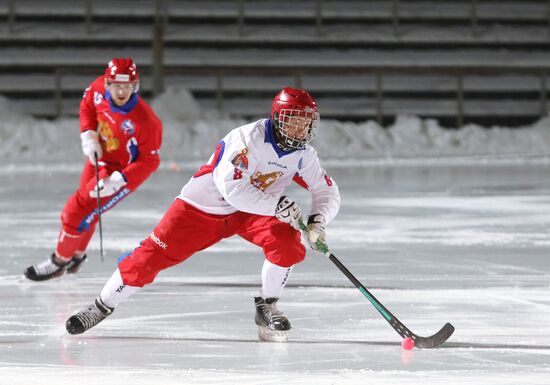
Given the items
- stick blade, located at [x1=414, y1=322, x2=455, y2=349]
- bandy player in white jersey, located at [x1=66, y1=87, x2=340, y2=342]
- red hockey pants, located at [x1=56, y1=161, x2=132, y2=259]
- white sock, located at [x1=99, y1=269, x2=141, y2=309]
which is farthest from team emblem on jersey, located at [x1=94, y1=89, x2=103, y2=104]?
stick blade, located at [x1=414, y1=322, x2=455, y2=349]

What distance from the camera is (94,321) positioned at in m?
4.38

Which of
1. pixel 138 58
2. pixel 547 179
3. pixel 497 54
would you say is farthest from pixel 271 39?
pixel 547 179

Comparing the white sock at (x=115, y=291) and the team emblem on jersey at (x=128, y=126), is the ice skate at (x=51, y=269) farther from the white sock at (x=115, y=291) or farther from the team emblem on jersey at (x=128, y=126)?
the white sock at (x=115, y=291)

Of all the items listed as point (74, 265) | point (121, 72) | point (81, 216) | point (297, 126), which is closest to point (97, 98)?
point (121, 72)

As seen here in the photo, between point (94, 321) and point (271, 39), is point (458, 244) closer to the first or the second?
point (94, 321)

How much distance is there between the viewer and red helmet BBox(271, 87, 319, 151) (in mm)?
4188

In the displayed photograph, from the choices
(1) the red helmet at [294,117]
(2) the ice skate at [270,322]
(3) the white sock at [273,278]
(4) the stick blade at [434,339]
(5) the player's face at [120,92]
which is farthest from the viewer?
(5) the player's face at [120,92]

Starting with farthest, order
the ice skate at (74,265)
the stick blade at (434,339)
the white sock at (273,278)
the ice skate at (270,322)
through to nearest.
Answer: the ice skate at (74,265) < the white sock at (273,278) < the ice skate at (270,322) < the stick blade at (434,339)

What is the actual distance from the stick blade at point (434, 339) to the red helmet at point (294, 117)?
0.80 m

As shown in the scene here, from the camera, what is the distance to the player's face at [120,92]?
19.4ft

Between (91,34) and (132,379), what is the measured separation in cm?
1490

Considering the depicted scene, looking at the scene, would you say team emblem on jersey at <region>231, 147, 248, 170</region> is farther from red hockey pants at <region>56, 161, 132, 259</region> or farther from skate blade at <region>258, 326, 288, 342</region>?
red hockey pants at <region>56, 161, 132, 259</region>

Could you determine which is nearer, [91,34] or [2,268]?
[2,268]

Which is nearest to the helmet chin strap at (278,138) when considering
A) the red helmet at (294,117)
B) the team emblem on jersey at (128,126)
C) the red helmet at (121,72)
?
the red helmet at (294,117)
